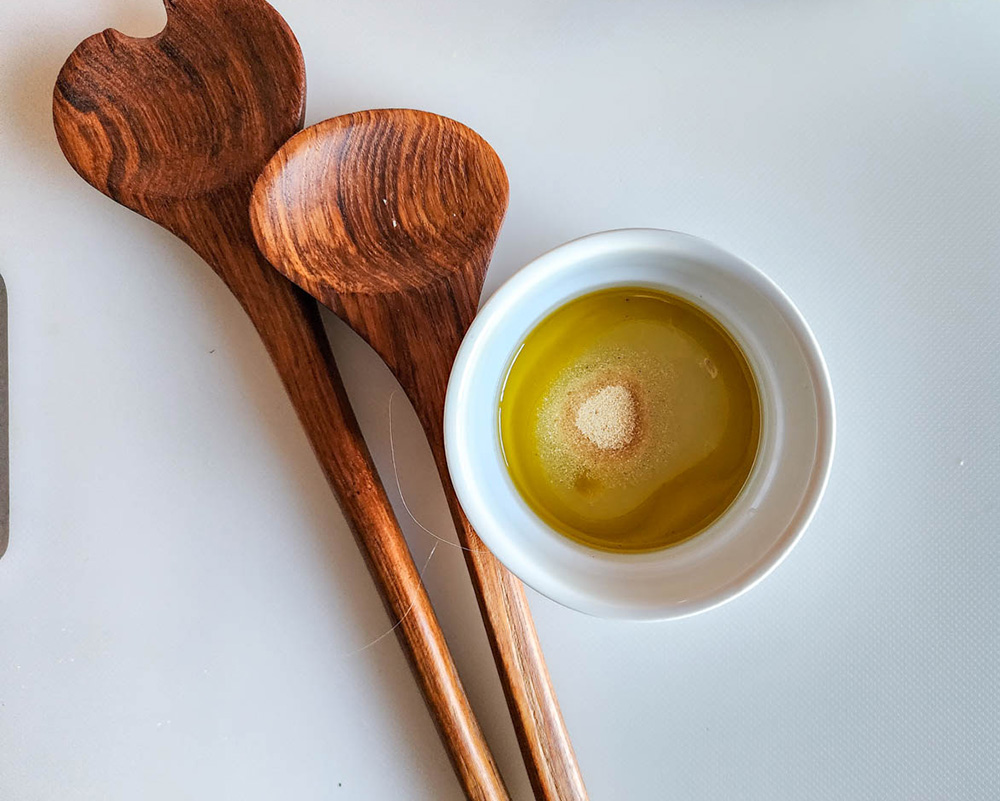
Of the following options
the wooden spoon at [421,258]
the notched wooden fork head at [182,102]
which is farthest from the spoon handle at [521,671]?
the notched wooden fork head at [182,102]

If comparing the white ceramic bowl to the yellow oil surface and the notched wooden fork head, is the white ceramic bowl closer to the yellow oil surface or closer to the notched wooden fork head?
the yellow oil surface

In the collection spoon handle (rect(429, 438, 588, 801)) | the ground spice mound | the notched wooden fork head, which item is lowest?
spoon handle (rect(429, 438, 588, 801))

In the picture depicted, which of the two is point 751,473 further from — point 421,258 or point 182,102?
point 182,102

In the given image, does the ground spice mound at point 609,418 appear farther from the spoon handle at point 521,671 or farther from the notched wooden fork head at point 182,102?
the notched wooden fork head at point 182,102

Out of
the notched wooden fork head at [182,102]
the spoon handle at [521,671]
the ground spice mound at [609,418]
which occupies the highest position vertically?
the notched wooden fork head at [182,102]

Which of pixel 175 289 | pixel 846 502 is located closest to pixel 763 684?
pixel 846 502

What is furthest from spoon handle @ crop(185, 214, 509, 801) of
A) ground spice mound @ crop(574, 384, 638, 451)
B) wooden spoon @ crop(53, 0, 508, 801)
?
ground spice mound @ crop(574, 384, 638, 451)

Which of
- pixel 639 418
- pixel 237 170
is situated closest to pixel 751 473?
pixel 639 418
